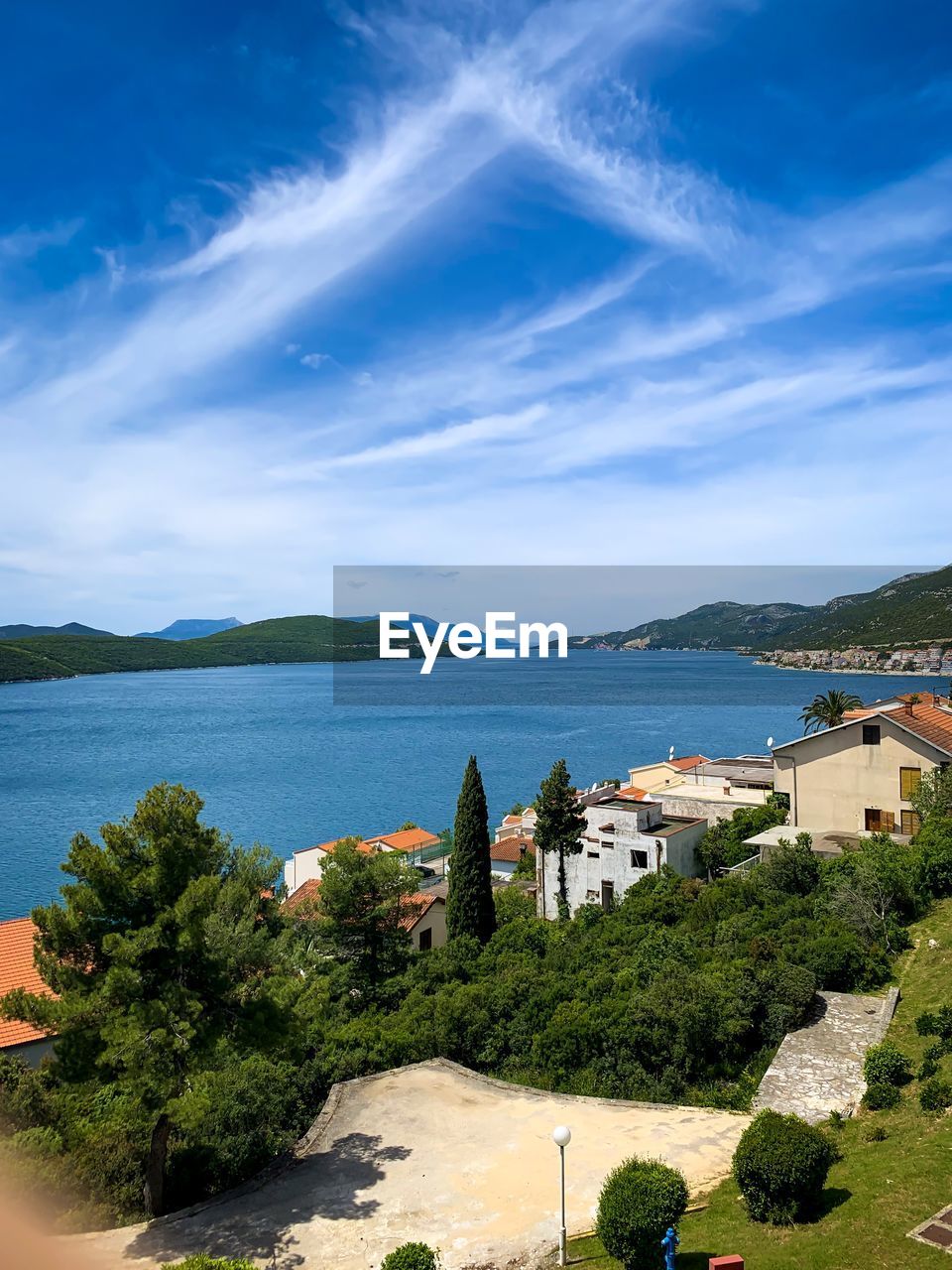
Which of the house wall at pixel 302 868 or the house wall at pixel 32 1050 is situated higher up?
the house wall at pixel 32 1050

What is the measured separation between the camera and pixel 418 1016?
1962 centimetres

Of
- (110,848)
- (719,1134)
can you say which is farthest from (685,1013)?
(110,848)

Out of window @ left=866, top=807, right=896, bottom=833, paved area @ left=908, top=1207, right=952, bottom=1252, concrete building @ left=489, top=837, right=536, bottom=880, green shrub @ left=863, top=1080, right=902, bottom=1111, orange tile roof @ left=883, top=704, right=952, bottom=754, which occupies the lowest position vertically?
concrete building @ left=489, top=837, right=536, bottom=880

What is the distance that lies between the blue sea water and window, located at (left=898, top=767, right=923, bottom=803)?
36.3 meters

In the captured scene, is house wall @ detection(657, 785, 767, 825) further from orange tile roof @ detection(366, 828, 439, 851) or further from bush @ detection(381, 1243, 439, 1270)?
bush @ detection(381, 1243, 439, 1270)

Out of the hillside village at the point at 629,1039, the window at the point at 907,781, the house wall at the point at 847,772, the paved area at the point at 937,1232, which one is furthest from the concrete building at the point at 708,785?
the paved area at the point at 937,1232

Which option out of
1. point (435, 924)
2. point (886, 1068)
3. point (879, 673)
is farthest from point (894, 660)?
point (886, 1068)

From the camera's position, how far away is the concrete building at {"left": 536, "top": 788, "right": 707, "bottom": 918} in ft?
104

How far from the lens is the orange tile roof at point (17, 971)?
17328 mm

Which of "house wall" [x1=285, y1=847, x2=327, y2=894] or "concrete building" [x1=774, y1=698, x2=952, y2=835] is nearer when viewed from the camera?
"concrete building" [x1=774, y1=698, x2=952, y2=835]

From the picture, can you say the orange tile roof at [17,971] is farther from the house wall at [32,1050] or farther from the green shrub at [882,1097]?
the green shrub at [882,1097]

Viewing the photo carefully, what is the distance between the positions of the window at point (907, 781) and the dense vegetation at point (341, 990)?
1.78m

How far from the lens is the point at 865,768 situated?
102ft

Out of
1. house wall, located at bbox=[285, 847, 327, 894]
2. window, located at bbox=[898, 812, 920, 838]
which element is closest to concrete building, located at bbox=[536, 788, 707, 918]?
window, located at bbox=[898, 812, 920, 838]
